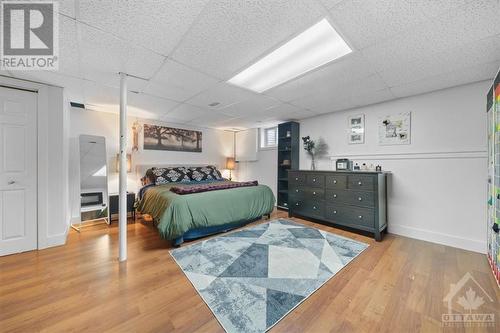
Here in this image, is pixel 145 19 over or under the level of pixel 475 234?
over

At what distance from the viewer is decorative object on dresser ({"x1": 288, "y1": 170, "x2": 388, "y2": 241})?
9.24ft

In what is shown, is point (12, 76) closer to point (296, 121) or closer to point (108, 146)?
point (108, 146)

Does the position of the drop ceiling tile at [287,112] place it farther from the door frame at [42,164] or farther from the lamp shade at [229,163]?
the door frame at [42,164]

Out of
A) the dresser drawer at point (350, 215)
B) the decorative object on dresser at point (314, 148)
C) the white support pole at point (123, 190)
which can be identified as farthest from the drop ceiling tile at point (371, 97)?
the white support pole at point (123, 190)

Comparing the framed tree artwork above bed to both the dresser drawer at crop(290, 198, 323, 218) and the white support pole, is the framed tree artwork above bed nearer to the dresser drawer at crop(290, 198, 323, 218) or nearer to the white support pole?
the white support pole

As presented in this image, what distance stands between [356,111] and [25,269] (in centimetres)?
502

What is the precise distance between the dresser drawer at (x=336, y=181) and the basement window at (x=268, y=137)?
205 cm

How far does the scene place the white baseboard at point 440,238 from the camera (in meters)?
2.39

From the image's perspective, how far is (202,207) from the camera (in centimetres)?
265

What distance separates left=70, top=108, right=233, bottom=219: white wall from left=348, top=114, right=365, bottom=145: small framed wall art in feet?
11.0

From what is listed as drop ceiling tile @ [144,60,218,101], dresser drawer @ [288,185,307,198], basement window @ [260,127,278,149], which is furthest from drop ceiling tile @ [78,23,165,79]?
basement window @ [260,127,278,149]

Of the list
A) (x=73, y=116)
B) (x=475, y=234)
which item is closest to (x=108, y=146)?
(x=73, y=116)

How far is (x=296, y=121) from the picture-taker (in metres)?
4.49

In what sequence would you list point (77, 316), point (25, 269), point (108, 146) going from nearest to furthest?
point (77, 316) → point (25, 269) → point (108, 146)
